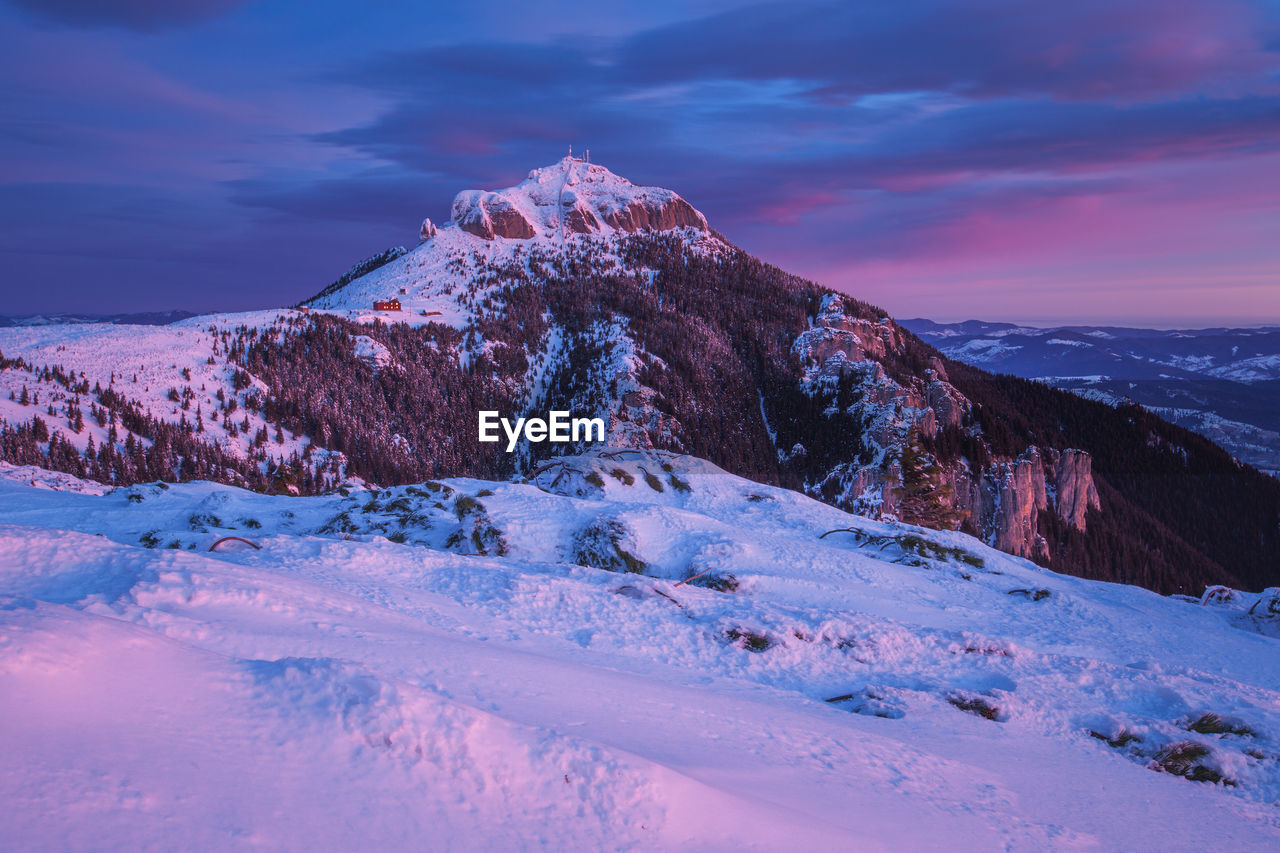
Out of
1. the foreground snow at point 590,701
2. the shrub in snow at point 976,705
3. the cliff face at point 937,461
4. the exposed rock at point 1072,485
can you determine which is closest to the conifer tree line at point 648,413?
the cliff face at point 937,461


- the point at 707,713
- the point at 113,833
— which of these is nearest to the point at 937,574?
the point at 707,713

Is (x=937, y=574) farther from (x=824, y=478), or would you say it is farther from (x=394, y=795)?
(x=824, y=478)

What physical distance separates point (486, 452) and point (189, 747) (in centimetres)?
10946

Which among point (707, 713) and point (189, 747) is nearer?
point (189, 747)

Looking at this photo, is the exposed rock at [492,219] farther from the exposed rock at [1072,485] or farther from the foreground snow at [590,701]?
the foreground snow at [590,701]

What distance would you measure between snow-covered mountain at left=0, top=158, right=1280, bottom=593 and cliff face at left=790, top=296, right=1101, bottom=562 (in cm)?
42

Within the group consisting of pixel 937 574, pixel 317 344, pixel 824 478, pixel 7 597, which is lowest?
pixel 824 478

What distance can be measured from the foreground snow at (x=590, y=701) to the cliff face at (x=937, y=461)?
6161 centimetres

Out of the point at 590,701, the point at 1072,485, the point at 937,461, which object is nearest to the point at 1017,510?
the point at 1072,485

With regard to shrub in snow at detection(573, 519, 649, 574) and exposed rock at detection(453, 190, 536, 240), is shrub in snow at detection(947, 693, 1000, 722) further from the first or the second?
exposed rock at detection(453, 190, 536, 240)

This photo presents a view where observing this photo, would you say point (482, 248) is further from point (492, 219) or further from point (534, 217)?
point (534, 217)

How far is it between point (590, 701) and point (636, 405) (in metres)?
103

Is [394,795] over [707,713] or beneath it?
over

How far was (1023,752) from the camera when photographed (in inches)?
279
